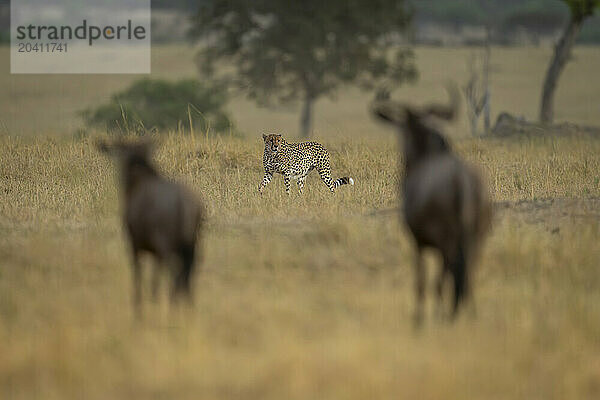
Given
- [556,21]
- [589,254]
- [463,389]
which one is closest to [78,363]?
[463,389]

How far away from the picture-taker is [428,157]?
6879 mm

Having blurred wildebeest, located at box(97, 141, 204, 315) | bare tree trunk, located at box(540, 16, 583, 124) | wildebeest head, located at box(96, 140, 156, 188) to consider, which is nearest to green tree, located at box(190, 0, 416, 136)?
bare tree trunk, located at box(540, 16, 583, 124)

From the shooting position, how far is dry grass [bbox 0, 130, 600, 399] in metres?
5.64

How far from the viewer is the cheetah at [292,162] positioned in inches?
568

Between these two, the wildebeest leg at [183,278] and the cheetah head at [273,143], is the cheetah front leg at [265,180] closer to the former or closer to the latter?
the cheetah head at [273,143]

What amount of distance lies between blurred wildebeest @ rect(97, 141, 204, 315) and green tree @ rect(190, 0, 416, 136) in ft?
102

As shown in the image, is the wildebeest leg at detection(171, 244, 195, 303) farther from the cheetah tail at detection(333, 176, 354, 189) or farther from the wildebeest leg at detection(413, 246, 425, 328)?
the cheetah tail at detection(333, 176, 354, 189)

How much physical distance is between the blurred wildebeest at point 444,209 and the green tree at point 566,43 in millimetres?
22675

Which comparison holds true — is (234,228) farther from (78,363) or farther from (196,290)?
(78,363)

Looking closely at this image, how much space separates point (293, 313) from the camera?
6.92 m

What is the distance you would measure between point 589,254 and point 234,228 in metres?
3.78

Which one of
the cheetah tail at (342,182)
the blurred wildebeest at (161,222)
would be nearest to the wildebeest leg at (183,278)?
the blurred wildebeest at (161,222)

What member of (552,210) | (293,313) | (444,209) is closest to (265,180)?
(552,210)

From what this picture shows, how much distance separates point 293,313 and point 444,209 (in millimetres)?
1349
